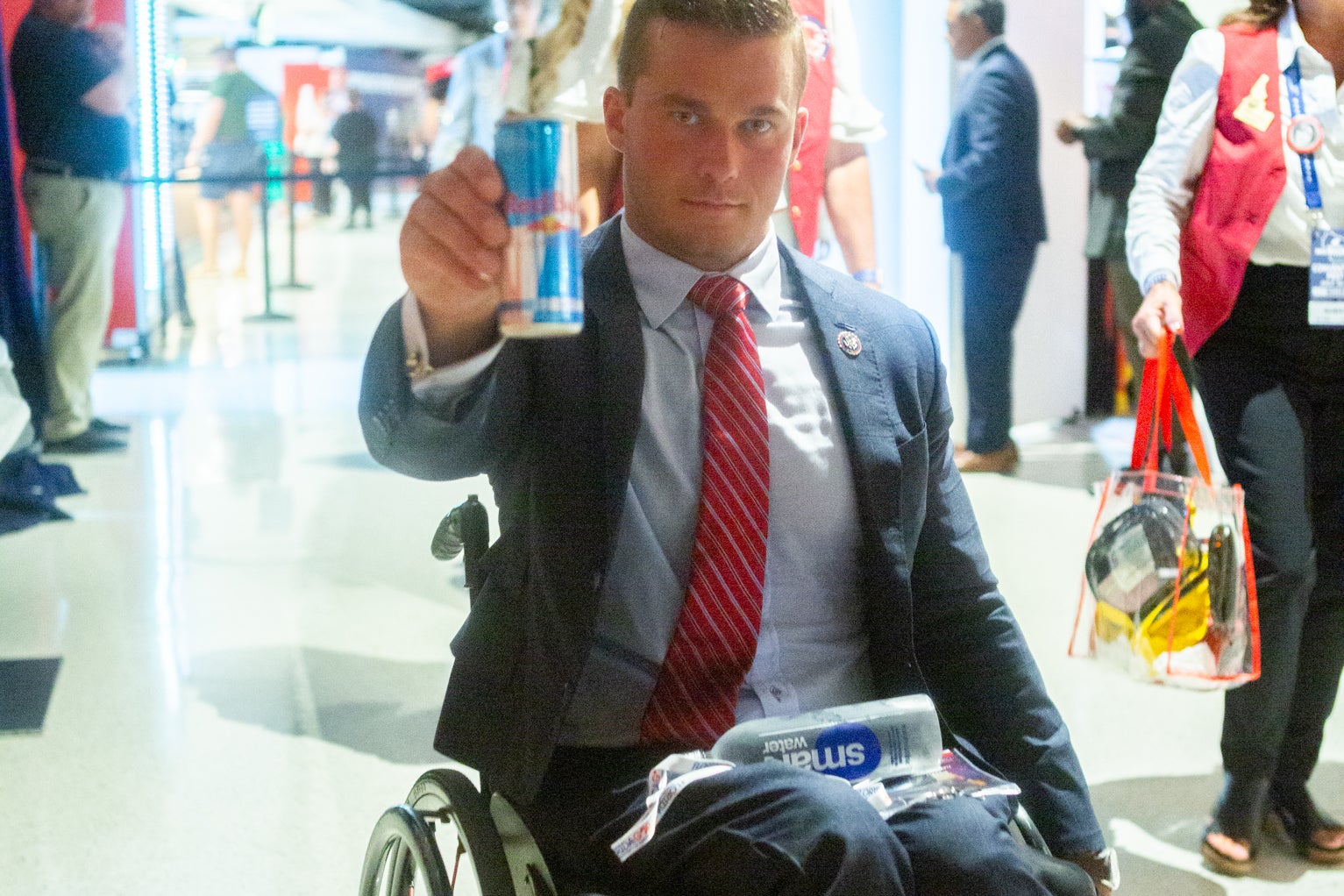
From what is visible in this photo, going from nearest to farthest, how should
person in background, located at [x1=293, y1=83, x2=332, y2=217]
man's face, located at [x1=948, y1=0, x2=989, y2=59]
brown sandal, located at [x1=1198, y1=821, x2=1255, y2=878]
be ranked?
1. brown sandal, located at [x1=1198, y1=821, x2=1255, y2=878]
2. man's face, located at [x1=948, y1=0, x2=989, y2=59]
3. person in background, located at [x1=293, y1=83, x2=332, y2=217]

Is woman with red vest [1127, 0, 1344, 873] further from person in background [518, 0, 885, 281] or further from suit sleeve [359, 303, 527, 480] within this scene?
suit sleeve [359, 303, 527, 480]

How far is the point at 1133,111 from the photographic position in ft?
16.0

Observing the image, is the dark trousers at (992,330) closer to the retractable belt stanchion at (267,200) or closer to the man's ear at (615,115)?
the retractable belt stanchion at (267,200)

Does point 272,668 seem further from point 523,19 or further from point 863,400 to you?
point 863,400

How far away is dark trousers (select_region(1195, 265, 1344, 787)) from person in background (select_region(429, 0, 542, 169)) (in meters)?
1.27

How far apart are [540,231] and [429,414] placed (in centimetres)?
23

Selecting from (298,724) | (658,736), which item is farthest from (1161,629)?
(298,724)

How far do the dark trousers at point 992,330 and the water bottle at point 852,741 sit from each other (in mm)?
4588

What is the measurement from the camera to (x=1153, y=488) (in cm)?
222

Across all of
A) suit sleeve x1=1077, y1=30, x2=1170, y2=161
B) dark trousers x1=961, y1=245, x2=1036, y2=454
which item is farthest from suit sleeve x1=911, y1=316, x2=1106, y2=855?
dark trousers x1=961, y1=245, x2=1036, y2=454

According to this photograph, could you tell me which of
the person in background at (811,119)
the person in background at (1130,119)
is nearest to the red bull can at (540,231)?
the person in background at (811,119)

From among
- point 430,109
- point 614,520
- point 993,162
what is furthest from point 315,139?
point 614,520

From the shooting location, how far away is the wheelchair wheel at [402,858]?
1.40 m

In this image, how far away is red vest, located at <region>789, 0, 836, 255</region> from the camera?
2693 millimetres
